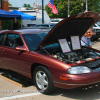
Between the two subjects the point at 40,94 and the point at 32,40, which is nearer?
the point at 40,94

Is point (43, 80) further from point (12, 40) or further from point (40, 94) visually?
point (12, 40)

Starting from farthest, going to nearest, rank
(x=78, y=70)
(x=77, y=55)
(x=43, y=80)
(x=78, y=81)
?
1. (x=77, y=55)
2. (x=43, y=80)
3. (x=78, y=70)
4. (x=78, y=81)

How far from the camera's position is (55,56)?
460 cm

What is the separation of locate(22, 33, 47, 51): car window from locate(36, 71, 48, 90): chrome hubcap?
0.76 m

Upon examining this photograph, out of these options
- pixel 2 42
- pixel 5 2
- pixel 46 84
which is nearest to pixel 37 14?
pixel 5 2

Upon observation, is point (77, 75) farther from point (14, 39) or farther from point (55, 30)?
point (14, 39)

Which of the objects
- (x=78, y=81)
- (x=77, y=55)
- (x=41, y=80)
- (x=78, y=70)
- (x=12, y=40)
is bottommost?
(x=41, y=80)

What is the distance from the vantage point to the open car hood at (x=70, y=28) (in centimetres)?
448

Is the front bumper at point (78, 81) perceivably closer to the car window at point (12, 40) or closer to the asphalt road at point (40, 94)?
the asphalt road at point (40, 94)

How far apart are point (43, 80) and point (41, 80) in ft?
0.22

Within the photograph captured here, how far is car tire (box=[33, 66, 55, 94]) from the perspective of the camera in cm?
406

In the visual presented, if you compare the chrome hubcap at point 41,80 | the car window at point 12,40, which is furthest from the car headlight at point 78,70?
the car window at point 12,40

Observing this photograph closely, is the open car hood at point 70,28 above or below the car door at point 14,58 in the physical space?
above

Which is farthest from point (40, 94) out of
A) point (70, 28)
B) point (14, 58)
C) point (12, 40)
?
point (12, 40)
